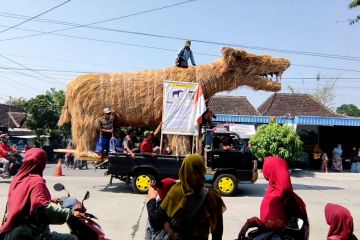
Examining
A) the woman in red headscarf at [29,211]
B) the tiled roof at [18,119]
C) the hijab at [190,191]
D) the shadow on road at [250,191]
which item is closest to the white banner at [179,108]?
the shadow on road at [250,191]

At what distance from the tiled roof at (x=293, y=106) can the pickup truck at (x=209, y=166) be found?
16067 millimetres

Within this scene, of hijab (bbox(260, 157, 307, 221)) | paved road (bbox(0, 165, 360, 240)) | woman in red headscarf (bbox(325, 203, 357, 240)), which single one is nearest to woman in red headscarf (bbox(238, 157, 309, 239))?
hijab (bbox(260, 157, 307, 221))

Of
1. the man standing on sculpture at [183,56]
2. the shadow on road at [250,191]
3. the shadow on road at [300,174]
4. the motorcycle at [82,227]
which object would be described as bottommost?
the shadow on road at [250,191]

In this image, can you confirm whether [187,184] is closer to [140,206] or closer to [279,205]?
[279,205]

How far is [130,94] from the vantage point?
11766 millimetres

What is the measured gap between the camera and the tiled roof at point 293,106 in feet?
89.0

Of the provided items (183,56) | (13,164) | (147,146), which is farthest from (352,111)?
(13,164)

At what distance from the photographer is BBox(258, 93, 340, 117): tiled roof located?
27.1 m

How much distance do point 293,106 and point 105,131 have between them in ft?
64.5

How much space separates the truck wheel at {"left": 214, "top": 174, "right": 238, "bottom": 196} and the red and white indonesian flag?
5.28ft

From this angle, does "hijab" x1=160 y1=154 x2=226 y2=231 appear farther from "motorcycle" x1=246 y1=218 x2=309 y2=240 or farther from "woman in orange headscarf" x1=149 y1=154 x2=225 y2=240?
"motorcycle" x1=246 y1=218 x2=309 y2=240

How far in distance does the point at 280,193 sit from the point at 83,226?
1.93 m

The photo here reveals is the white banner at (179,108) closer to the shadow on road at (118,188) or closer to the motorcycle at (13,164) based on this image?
the shadow on road at (118,188)

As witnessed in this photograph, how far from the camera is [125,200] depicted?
389 inches
